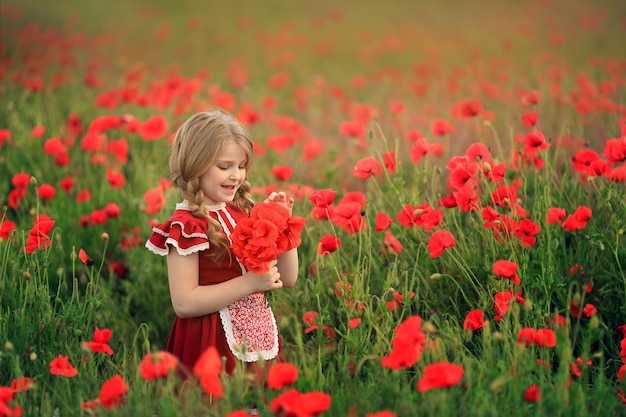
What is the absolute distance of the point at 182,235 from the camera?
216 centimetres

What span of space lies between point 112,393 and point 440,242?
44.0 inches

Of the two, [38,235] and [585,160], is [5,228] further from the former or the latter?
[585,160]

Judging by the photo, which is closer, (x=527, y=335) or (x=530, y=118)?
(x=527, y=335)

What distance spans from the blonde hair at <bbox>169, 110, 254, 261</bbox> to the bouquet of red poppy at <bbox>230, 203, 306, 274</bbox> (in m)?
0.20

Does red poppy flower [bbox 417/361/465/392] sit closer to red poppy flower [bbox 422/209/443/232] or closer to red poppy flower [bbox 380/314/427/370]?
red poppy flower [bbox 380/314/427/370]

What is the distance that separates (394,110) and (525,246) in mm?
1619

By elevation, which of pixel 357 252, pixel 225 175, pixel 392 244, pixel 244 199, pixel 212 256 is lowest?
pixel 357 252

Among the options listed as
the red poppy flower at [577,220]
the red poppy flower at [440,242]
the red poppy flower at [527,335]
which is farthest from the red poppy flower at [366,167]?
the red poppy flower at [527,335]

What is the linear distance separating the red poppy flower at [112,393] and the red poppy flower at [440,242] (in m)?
1.05

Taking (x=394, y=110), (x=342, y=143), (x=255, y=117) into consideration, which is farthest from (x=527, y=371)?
(x=342, y=143)

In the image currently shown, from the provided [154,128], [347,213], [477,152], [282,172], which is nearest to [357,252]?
[282,172]

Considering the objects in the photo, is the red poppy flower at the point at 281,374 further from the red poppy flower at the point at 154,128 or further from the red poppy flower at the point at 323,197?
the red poppy flower at the point at 154,128

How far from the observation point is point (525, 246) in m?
2.45

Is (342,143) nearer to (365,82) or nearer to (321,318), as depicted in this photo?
(365,82)
